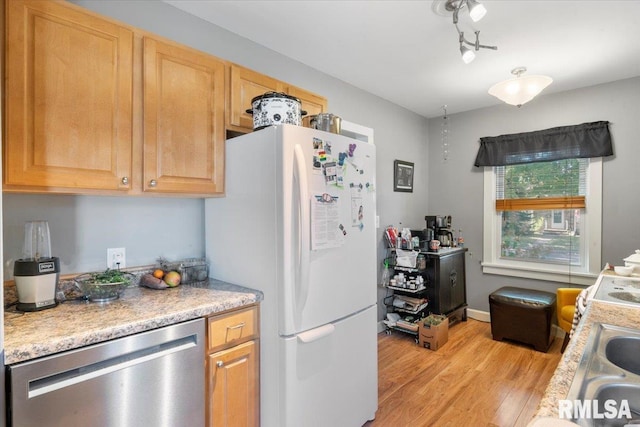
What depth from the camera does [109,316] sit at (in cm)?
127

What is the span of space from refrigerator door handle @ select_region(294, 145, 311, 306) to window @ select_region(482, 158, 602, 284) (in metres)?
3.02

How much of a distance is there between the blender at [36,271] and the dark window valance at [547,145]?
13.0 ft

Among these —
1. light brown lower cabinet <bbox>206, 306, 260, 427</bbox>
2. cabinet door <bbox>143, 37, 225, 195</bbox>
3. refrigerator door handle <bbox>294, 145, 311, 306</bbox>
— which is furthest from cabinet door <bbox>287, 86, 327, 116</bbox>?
light brown lower cabinet <bbox>206, 306, 260, 427</bbox>

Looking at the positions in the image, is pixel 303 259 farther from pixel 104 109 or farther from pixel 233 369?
pixel 104 109

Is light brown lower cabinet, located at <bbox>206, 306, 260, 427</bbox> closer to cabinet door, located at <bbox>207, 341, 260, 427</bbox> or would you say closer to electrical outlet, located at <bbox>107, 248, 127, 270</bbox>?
cabinet door, located at <bbox>207, 341, 260, 427</bbox>

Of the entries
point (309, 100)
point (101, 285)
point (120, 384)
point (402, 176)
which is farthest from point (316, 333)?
point (402, 176)

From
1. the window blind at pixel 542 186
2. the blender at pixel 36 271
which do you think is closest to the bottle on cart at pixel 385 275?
the window blind at pixel 542 186

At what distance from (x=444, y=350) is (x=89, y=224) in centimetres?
298

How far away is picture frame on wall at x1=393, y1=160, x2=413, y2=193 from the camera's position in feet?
12.2

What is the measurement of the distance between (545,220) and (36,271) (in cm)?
419

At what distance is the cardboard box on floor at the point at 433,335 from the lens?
9.94 ft

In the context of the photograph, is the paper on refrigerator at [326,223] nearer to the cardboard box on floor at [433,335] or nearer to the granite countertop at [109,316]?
the granite countertop at [109,316]

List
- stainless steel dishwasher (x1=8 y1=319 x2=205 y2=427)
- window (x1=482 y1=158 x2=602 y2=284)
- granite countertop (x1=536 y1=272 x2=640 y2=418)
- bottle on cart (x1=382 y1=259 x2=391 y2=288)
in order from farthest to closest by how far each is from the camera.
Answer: bottle on cart (x1=382 y1=259 x2=391 y2=288)
window (x1=482 y1=158 x2=602 y2=284)
stainless steel dishwasher (x1=8 y1=319 x2=205 y2=427)
granite countertop (x1=536 y1=272 x2=640 y2=418)

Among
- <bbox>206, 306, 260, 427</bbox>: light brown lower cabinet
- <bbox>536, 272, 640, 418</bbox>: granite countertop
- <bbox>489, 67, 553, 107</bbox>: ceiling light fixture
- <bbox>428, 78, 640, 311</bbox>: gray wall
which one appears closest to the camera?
<bbox>536, 272, 640, 418</bbox>: granite countertop
